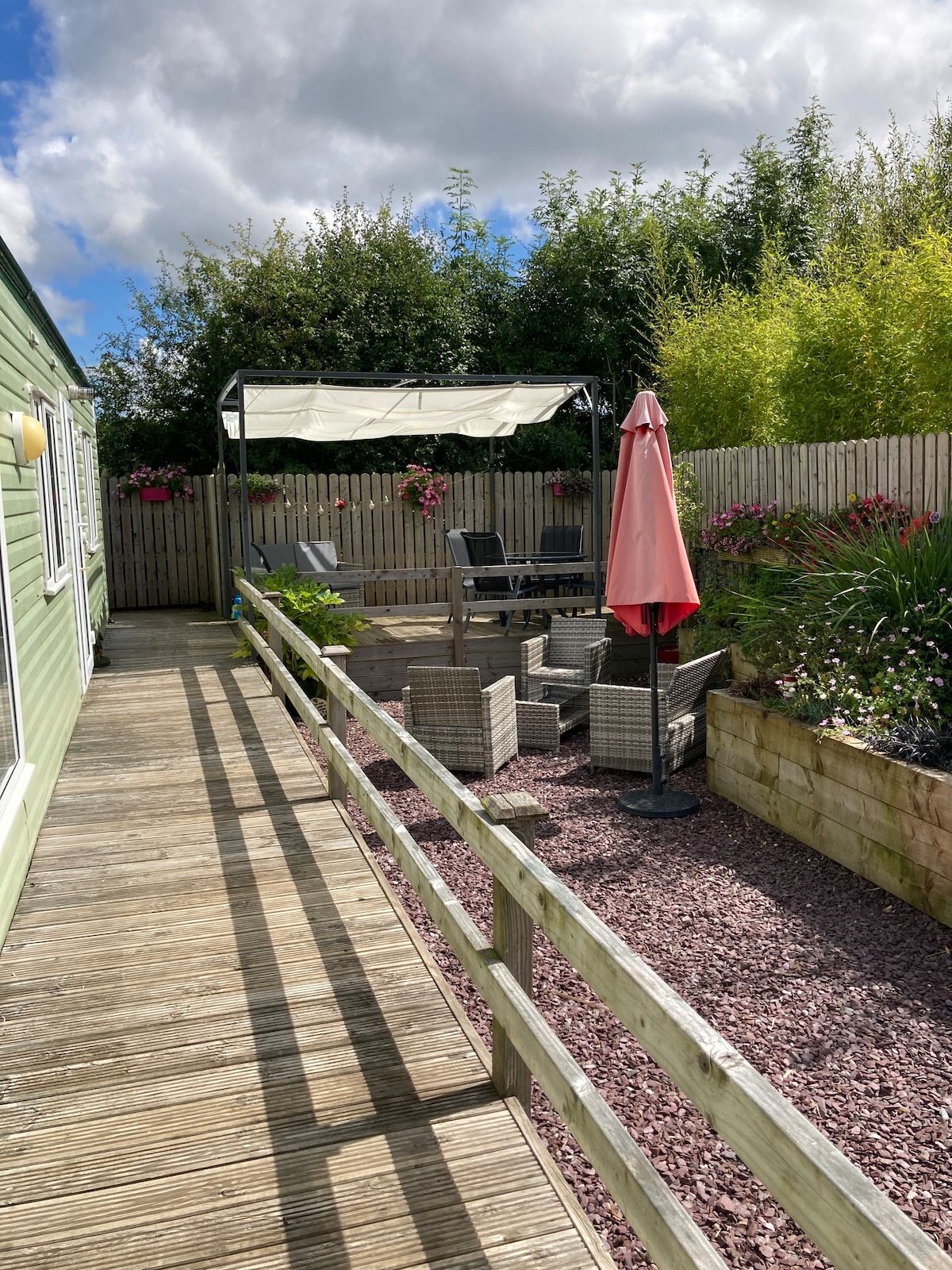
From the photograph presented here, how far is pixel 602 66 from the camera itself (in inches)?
623

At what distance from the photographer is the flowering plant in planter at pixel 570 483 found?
12.3 meters

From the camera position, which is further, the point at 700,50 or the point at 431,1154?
the point at 700,50

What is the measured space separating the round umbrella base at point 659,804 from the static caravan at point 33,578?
316 centimetres

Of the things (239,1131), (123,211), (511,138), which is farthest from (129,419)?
(123,211)

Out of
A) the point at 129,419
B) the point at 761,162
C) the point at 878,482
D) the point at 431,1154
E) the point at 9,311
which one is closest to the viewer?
the point at 431,1154

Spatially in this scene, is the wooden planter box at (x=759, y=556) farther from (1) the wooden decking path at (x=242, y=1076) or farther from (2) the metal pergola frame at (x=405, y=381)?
(1) the wooden decking path at (x=242, y=1076)

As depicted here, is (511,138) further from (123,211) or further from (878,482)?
(123,211)

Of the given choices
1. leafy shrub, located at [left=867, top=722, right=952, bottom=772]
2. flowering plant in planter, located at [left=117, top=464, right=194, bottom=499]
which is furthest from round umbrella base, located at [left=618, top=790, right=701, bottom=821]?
flowering plant in planter, located at [left=117, top=464, right=194, bottom=499]

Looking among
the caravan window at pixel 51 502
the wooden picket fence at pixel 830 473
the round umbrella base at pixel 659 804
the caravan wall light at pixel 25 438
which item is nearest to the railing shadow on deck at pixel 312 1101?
the caravan wall light at pixel 25 438

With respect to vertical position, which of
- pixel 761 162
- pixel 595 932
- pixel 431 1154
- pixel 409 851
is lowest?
pixel 431 1154

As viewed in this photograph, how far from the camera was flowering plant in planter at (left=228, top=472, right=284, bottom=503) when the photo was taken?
11180mm

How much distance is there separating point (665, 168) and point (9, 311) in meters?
14.8

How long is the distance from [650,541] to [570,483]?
7.00m

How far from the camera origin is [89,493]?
9500 mm
